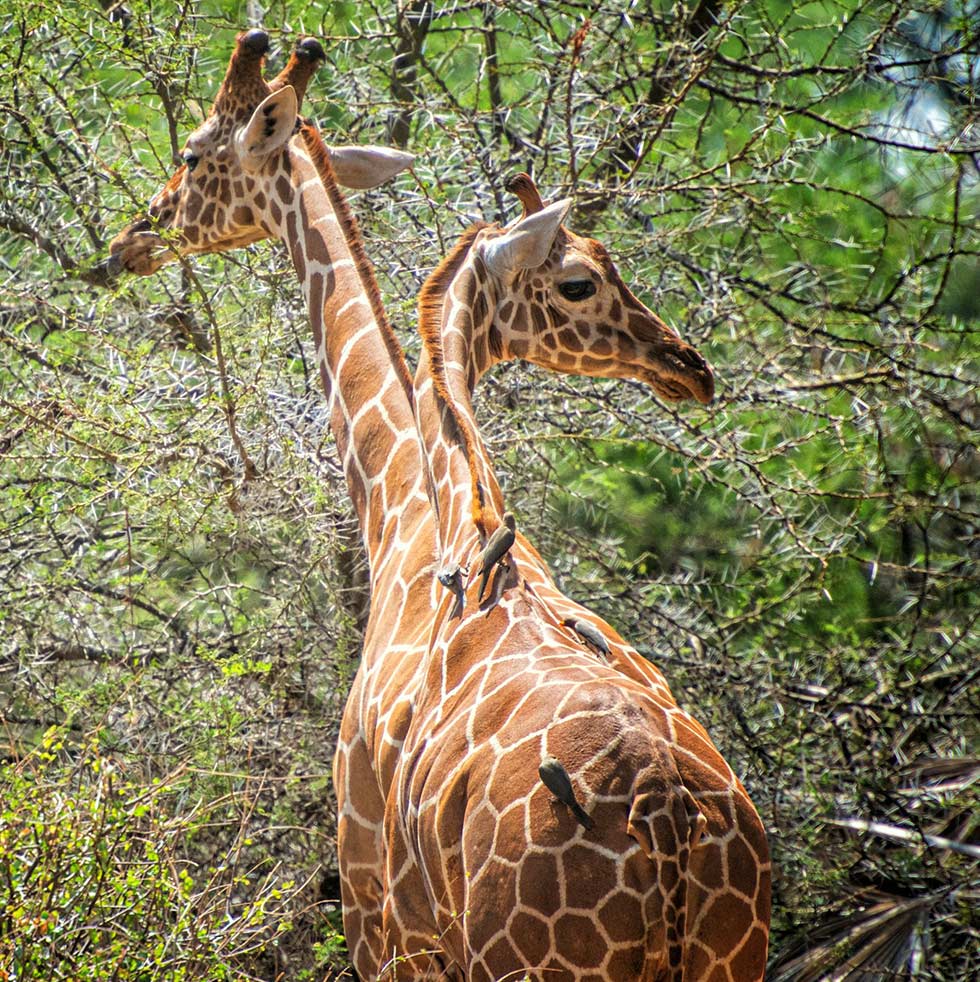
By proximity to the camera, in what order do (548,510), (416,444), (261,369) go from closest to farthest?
1. (416,444)
2. (261,369)
3. (548,510)

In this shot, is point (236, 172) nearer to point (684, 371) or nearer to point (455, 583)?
point (684, 371)

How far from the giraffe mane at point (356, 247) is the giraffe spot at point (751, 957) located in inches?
76.5

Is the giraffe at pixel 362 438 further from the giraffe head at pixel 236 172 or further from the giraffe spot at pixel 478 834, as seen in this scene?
the giraffe spot at pixel 478 834

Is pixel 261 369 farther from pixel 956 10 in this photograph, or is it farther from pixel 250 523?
pixel 956 10

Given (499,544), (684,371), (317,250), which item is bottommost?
Answer: (499,544)

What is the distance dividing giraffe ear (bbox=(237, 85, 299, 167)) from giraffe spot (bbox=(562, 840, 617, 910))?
8.89 feet

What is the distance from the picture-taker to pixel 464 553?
10.9 feet

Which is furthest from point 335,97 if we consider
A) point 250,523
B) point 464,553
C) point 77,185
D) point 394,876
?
point 394,876

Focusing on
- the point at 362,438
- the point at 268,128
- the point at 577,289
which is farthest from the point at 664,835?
the point at 268,128

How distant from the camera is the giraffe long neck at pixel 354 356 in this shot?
13.0 feet

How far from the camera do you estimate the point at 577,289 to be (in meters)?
4.07

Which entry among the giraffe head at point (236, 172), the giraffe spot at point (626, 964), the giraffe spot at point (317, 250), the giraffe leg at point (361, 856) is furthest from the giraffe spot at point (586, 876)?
the giraffe head at point (236, 172)

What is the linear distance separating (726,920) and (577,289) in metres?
2.08

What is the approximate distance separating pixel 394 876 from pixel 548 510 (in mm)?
3013
